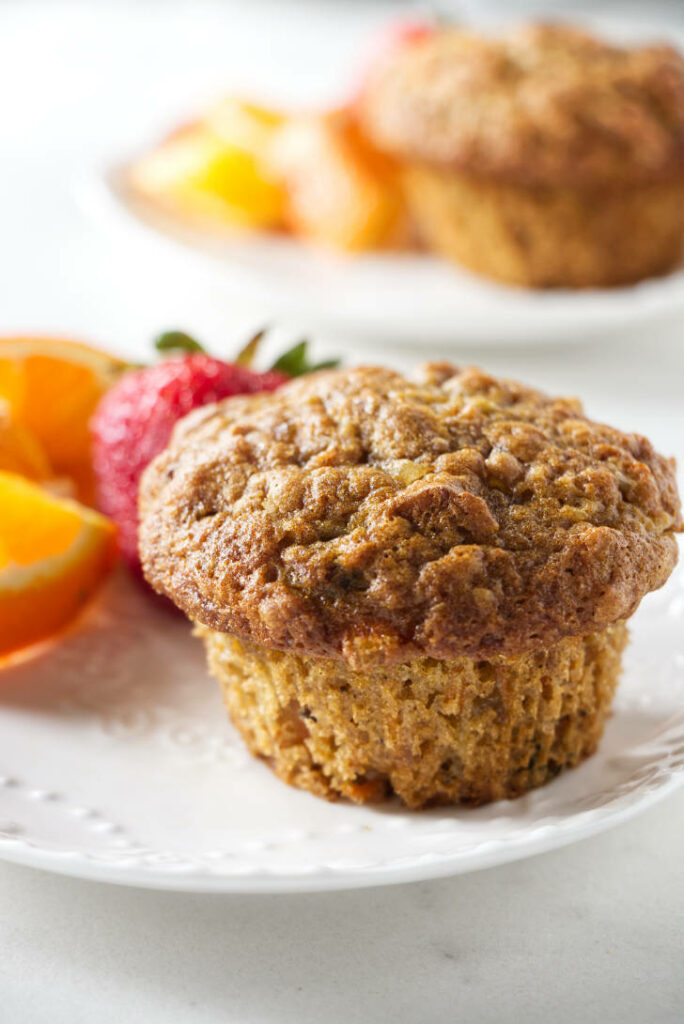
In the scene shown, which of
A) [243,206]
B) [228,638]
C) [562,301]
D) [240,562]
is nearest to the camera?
[240,562]

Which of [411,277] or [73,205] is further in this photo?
[73,205]

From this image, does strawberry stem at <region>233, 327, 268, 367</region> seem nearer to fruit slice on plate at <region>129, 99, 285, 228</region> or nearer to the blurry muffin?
the blurry muffin

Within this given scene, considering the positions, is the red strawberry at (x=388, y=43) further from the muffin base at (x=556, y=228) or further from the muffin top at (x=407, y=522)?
the muffin top at (x=407, y=522)

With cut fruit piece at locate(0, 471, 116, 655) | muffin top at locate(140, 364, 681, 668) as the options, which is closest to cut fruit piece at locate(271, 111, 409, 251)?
cut fruit piece at locate(0, 471, 116, 655)

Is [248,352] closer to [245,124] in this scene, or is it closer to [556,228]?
[556,228]

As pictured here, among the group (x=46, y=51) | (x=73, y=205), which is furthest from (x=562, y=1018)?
(x=46, y=51)

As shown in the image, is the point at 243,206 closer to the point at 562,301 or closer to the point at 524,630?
the point at 562,301

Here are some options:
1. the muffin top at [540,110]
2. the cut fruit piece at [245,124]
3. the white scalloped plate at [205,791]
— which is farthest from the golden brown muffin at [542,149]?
the white scalloped plate at [205,791]
